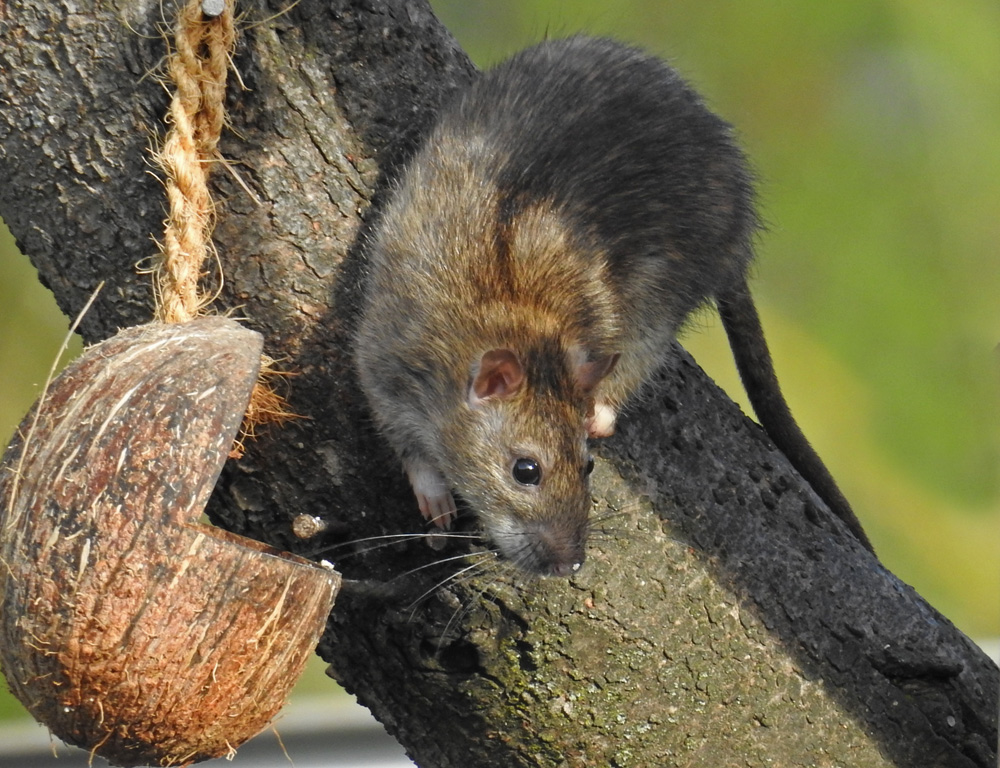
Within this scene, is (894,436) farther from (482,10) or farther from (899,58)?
(482,10)

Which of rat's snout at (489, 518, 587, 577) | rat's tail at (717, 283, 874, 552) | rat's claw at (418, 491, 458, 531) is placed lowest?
rat's claw at (418, 491, 458, 531)

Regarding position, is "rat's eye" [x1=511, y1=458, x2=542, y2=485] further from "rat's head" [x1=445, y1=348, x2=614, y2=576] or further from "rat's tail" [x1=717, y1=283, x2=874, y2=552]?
"rat's tail" [x1=717, y1=283, x2=874, y2=552]

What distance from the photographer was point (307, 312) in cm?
192

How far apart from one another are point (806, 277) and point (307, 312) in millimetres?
2550

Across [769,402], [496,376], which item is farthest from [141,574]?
[769,402]

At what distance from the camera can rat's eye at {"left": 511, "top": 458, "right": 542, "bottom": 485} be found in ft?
6.89

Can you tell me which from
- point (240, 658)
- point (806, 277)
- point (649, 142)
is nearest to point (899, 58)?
point (806, 277)

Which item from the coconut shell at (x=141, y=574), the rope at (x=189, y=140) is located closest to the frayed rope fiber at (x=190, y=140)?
the rope at (x=189, y=140)

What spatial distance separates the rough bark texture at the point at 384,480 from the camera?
1.88 m

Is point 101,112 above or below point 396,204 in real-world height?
below

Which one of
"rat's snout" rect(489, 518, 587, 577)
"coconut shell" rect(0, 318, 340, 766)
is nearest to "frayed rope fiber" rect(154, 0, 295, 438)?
"coconut shell" rect(0, 318, 340, 766)

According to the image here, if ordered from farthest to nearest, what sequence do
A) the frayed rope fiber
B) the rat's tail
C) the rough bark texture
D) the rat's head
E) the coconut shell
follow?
the rat's tail, the rat's head, the rough bark texture, the frayed rope fiber, the coconut shell

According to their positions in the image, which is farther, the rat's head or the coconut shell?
the rat's head

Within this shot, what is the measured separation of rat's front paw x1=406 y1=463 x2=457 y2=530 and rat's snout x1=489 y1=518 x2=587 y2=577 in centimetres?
10
